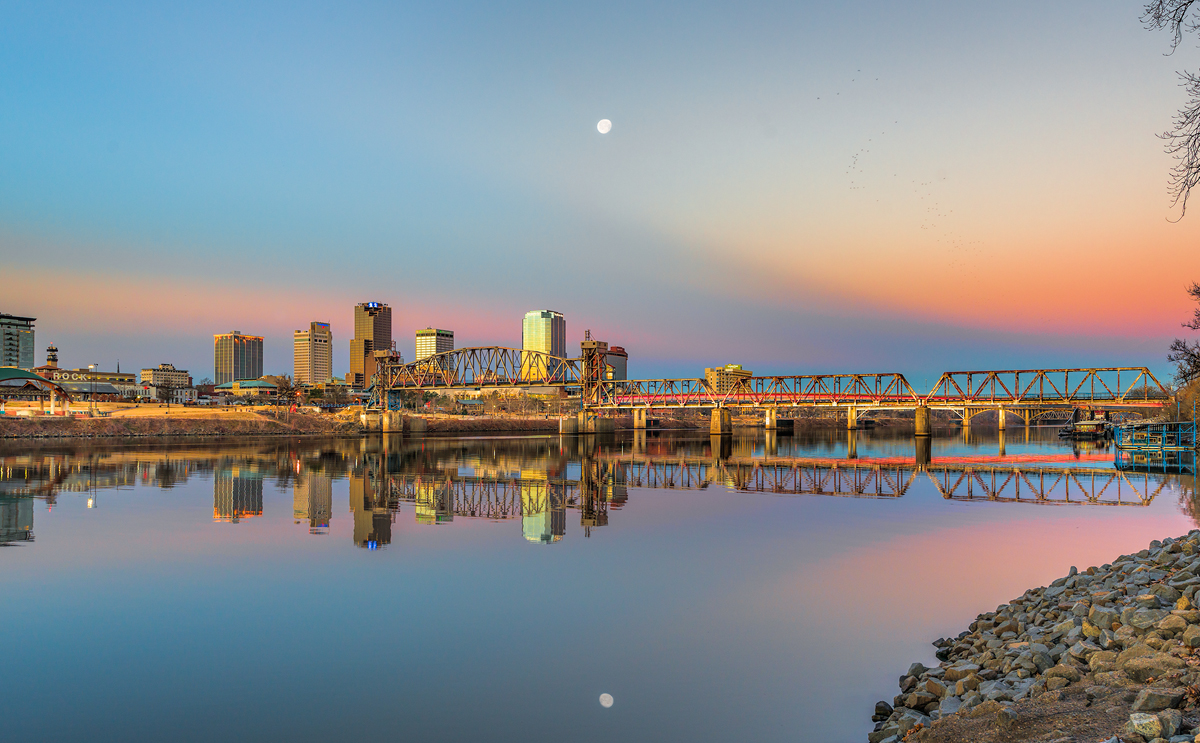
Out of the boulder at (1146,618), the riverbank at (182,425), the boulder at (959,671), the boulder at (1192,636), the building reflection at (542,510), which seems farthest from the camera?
the riverbank at (182,425)

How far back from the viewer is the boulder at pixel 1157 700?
23.4 feet

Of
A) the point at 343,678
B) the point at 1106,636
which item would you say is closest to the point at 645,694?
the point at 343,678

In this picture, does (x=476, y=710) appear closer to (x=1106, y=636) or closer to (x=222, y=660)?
(x=222, y=660)

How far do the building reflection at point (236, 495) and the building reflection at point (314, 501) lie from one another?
1691 mm

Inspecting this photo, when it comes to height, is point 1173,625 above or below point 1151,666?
above

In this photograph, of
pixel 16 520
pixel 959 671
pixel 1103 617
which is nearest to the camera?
pixel 959 671

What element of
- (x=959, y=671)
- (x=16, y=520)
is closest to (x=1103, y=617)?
(x=959, y=671)

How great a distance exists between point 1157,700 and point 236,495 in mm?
37788

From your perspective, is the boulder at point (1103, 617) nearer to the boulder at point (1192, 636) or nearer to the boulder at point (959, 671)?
the boulder at point (1192, 636)

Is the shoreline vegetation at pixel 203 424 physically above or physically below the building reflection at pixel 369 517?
above

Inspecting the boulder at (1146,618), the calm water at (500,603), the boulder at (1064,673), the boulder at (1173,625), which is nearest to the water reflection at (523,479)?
the calm water at (500,603)

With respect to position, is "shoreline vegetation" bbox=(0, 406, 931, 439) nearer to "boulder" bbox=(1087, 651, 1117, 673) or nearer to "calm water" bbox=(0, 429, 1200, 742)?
"calm water" bbox=(0, 429, 1200, 742)

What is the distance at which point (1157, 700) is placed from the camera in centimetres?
717

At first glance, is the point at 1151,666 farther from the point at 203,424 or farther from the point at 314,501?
the point at 203,424
